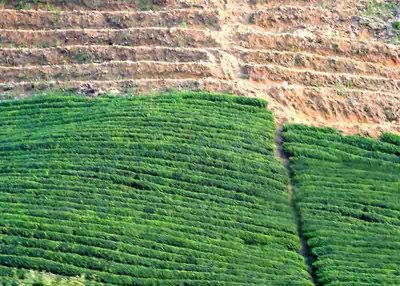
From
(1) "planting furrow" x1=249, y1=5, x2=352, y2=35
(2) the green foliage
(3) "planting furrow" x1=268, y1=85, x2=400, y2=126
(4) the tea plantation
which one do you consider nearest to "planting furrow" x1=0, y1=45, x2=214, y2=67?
(4) the tea plantation

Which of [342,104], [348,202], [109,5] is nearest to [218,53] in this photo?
[342,104]

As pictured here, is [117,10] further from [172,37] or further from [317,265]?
[317,265]

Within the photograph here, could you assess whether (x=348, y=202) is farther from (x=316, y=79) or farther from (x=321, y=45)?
(x=321, y=45)

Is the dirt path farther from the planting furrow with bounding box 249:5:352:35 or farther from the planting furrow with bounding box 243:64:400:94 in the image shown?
the planting furrow with bounding box 249:5:352:35

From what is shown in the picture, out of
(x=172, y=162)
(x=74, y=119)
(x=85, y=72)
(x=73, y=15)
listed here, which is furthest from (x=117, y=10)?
(x=172, y=162)

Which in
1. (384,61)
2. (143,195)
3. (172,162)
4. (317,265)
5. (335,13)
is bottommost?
(317,265)
